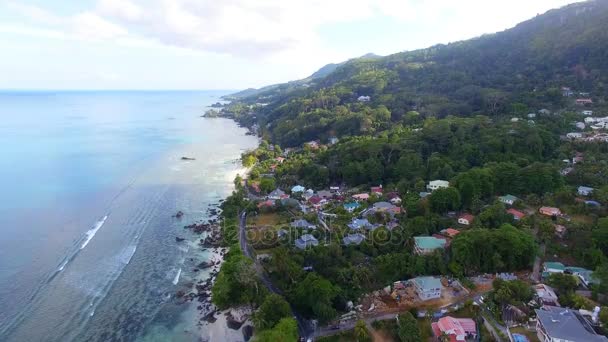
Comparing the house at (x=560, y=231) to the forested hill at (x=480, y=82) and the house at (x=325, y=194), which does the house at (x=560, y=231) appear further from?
the forested hill at (x=480, y=82)

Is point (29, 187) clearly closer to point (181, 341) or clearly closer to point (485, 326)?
point (181, 341)

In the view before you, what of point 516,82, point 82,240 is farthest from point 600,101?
point 82,240

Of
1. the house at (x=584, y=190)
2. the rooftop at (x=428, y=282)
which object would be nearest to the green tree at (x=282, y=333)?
the rooftop at (x=428, y=282)

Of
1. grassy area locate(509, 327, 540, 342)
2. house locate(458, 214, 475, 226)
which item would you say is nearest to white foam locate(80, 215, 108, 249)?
house locate(458, 214, 475, 226)

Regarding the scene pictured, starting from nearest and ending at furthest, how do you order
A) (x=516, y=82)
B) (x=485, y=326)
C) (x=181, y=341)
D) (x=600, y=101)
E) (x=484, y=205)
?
1. (x=485, y=326)
2. (x=181, y=341)
3. (x=484, y=205)
4. (x=600, y=101)
5. (x=516, y=82)

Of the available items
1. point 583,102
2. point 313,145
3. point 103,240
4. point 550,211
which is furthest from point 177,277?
point 583,102
